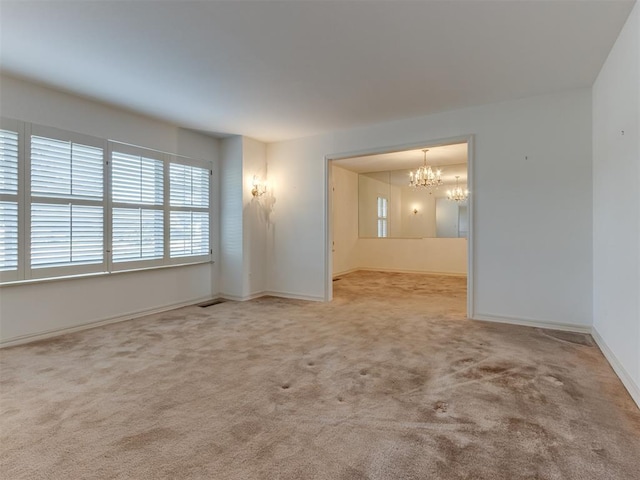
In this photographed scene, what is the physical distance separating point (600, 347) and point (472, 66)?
2.90 meters

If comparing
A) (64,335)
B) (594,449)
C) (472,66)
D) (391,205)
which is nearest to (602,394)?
(594,449)

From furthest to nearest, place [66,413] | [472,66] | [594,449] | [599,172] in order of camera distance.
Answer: [599,172], [472,66], [66,413], [594,449]

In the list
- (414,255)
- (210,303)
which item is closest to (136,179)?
(210,303)

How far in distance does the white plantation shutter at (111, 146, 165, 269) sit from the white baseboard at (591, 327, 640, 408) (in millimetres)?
5075

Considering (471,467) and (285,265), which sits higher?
(285,265)

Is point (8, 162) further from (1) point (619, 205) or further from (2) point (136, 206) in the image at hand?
(1) point (619, 205)

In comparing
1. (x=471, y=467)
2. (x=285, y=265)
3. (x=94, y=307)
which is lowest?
(x=471, y=467)

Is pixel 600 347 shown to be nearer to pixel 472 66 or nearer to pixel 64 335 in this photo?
pixel 472 66

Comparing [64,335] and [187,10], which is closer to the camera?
[187,10]

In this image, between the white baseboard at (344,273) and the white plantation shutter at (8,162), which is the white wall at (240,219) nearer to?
the white plantation shutter at (8,162)

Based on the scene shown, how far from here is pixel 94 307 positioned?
4.05m

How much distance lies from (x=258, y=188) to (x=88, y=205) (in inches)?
97.6

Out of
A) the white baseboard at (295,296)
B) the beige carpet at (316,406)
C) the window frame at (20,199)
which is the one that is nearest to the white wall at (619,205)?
the beige carpet at (316,406)

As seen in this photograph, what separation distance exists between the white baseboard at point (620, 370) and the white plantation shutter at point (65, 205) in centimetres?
512
